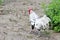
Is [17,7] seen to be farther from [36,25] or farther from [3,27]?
[36,25]

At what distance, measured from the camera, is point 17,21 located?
848 cm

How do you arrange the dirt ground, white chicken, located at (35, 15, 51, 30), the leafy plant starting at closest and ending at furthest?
white chicken, located at (35, 15, 51, 30)
the dirt ground
the leafy plant

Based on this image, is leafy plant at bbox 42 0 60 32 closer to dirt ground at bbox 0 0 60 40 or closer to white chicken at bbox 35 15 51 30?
dirt ground at bbox 0 0 60 40

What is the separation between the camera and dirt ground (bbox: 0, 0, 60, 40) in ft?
23.6

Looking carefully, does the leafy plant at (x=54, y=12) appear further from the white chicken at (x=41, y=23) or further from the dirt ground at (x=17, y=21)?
the white chicken at (x=41, y=23)

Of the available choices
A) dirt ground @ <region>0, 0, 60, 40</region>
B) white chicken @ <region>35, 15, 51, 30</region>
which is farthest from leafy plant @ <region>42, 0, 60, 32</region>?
white chicken @ <region>35, 15, 51, 30</region>

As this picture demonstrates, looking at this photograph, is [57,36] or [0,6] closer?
[57,36]

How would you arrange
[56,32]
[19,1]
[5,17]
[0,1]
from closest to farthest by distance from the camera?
1. [56,32]
2. [5,17]
3. [0,1]
4. [19,1]

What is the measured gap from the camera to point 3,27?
7922 mm

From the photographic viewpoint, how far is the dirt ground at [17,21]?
7.20 m

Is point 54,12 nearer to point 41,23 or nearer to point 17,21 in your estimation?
point 41,23

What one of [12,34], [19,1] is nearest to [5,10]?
[19,1]

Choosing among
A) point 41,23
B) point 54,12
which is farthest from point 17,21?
point 41,23

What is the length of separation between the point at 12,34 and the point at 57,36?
1.35 metres
